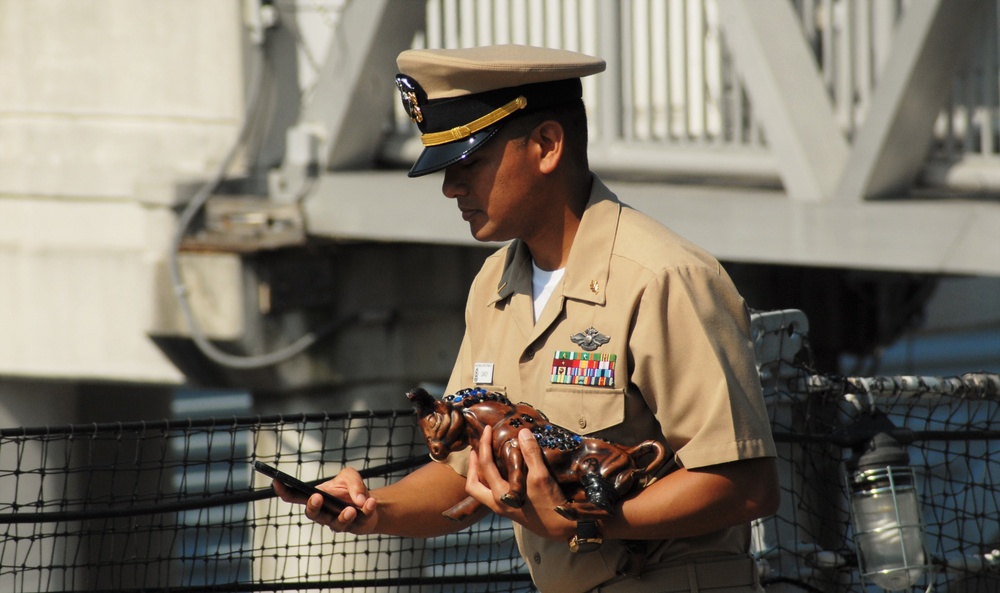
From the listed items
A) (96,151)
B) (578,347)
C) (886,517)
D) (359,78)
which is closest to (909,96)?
(886,517)

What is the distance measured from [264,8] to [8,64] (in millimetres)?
1915

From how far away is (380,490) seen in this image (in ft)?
9.09

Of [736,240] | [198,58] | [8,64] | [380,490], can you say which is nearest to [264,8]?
[198,58]

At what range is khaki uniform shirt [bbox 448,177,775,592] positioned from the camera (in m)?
2.39

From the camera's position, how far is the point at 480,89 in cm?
263

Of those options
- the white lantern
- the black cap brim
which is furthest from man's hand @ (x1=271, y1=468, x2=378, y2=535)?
the white lantern

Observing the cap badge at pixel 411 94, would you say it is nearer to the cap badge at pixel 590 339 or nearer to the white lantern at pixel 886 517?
the cap badge at pixel 590 339

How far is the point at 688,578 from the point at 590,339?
1.59 ft

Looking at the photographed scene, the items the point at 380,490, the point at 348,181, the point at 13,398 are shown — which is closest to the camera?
the point at 380,490

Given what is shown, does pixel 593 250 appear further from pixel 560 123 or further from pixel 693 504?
pixel 693 504

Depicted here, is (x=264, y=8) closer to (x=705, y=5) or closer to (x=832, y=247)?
(x=705, y=5)

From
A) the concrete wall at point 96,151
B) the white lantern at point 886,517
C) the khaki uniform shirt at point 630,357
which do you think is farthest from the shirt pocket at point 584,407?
the concrete wall at point 96,151

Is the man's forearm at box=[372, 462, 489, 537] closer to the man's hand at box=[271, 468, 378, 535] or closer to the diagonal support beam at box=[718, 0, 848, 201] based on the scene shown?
the man's hand at box=[271, 468, 378, 535]

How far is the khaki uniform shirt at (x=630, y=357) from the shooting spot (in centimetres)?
239
